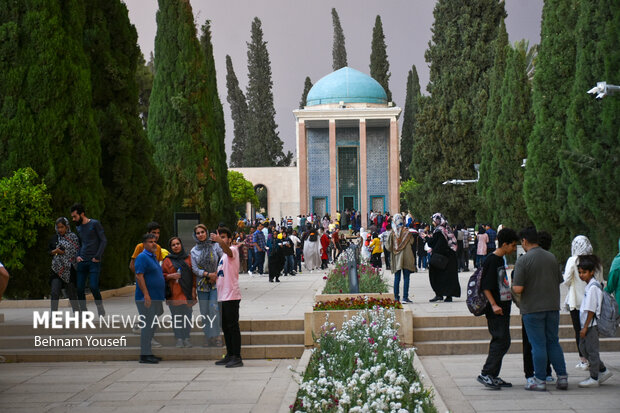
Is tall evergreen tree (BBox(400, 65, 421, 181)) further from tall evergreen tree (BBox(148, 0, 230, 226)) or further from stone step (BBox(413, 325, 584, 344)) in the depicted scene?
stone step (BBox(413, 325, 584, 344))

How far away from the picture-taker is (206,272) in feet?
31.2

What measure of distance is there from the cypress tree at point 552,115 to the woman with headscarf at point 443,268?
228 inches

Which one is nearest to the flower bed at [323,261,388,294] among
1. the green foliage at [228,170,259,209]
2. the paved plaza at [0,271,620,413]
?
the paved plaza at [0,271,620,413]

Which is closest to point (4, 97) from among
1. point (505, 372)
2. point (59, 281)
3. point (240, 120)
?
point (59, 281)

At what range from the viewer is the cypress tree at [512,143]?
25.0 m

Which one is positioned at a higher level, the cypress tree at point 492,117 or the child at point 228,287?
the cypress tree at point 492,117

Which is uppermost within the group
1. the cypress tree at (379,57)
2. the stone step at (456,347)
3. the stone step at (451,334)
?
the cypress tree at (379,57)

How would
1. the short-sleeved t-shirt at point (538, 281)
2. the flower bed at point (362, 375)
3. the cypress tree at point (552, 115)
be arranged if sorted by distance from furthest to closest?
1. the cypress tree at point (552, 115)
2. the short-sleeved t-shirt at point (538, 281)
3. the flower bed at point (362, 375)

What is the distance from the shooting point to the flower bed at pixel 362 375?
17.7 ft

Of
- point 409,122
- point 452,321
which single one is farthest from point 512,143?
point 409,122

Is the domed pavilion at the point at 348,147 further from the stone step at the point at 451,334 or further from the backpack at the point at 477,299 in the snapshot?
the backpack at the point at 477,299

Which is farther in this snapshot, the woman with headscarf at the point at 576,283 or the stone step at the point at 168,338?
the stone step at the point at 168,338

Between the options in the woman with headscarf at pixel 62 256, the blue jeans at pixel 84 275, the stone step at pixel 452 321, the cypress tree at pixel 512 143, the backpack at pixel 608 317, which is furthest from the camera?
the cypress tree at pixel 512 143

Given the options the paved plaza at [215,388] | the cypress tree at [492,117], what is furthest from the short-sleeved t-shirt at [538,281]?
the cypress tree at [492,117]
